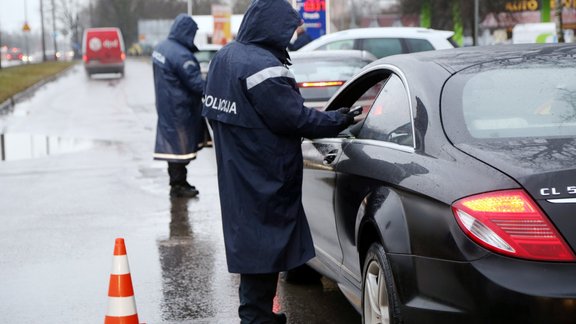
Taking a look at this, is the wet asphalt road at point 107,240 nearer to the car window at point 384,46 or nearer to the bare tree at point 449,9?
the car window at point 384,46

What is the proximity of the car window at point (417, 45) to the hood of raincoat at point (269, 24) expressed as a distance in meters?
11.9

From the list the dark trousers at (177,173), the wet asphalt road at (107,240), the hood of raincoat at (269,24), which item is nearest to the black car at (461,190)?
the hood of raincoat at (269,24)

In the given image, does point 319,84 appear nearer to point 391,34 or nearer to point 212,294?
point 212,294

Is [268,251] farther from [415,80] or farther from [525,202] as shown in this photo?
[525,202]

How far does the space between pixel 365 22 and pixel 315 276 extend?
81247 mm

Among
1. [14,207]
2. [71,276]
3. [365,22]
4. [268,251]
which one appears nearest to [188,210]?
[14,207]

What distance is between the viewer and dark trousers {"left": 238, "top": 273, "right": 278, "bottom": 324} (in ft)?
16.3

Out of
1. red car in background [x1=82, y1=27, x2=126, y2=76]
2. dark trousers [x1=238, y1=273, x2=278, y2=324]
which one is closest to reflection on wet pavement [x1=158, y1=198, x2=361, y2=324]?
dark trousers [x1=238, y1=273, x2=278, y2=324]

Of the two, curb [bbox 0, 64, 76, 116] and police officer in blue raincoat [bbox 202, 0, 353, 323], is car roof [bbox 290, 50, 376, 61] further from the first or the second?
curb [bbox 0, 64, 76, 116]

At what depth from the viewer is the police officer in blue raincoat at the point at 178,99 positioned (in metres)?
10.6

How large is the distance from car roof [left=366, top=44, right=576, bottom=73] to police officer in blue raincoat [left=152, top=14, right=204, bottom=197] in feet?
18.7

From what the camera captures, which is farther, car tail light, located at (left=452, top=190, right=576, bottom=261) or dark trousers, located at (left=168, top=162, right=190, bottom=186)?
dark trousers, located at (left=168, top=162, right=190, bottom=186)

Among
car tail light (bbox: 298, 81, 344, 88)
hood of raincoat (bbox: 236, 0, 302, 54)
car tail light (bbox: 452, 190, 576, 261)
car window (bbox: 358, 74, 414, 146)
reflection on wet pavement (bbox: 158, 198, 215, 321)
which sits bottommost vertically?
reflection on wet pavement (bbox: 158, 198, 215, 321)

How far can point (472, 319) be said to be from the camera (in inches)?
146
